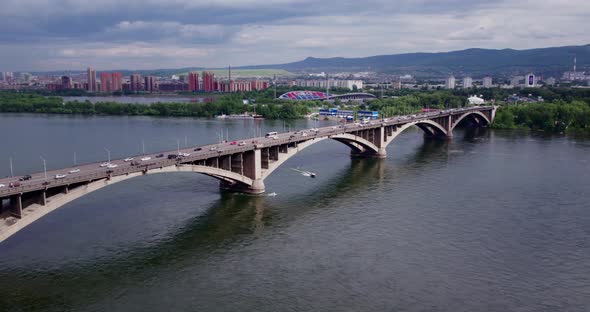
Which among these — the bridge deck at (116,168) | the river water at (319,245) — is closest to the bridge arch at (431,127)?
the river water at (319,245)

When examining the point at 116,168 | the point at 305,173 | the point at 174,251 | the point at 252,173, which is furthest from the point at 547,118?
the point at 116,168

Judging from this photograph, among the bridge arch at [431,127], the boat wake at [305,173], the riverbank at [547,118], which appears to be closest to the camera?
the boat wake at [305,173]

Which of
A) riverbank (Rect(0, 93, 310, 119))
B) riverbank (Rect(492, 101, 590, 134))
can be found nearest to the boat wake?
riverbank (Rect(492, 101, 590, 134))


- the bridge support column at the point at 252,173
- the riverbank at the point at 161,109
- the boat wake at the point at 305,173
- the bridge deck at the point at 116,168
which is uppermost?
the riverbank at the point at 161,109

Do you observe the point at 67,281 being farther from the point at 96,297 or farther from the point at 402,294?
the point at 402,294

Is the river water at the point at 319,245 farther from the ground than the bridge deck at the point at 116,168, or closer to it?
closer to it

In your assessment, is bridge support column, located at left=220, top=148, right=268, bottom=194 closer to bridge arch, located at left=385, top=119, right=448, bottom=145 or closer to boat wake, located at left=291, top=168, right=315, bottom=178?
boat wake, located at left=291, top=168, right=315, bottom=178

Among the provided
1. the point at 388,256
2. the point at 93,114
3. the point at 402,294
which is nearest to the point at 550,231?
the point at 388,256

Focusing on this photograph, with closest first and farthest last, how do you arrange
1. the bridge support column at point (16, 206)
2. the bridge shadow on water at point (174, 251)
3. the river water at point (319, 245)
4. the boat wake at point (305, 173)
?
the bridge shadow on water at point (174, 251)
the river water at point (319, 245)
the bridge support column at point (16, 206)
the boat wake at point (305, 173)

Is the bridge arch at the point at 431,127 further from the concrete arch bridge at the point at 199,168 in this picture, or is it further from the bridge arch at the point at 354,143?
the bridge arch at the point at 354,143
